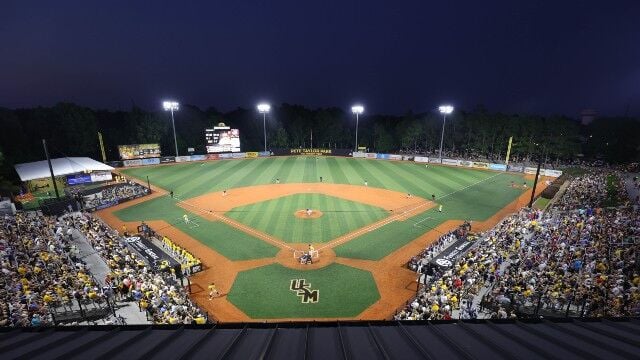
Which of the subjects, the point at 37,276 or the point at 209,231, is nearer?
the point at 37,276

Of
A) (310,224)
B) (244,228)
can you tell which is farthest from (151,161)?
(310,224)

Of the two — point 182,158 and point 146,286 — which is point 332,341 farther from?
point 182,158

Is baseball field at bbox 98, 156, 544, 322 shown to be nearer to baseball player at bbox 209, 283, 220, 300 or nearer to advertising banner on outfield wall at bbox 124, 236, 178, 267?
baseball player at bbox 209, 283, 220, 300

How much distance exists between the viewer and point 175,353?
225 inches

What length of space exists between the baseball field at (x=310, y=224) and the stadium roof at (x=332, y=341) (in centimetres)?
1067

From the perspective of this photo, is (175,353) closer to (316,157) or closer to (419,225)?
(419,225)

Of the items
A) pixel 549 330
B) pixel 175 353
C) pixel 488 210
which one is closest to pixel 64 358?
pixel 175 353

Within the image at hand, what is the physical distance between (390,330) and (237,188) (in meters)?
38.6

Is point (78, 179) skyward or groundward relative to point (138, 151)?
groundward

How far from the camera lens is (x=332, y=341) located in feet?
19.9

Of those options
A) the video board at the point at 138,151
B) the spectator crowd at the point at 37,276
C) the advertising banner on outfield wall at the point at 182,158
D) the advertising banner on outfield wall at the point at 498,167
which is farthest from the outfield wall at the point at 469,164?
the spectator crowd at the point at 37,276

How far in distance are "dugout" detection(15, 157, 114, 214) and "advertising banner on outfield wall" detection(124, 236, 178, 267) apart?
2145 cm

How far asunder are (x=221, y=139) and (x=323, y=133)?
38463 mm

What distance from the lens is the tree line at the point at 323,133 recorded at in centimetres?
6303
